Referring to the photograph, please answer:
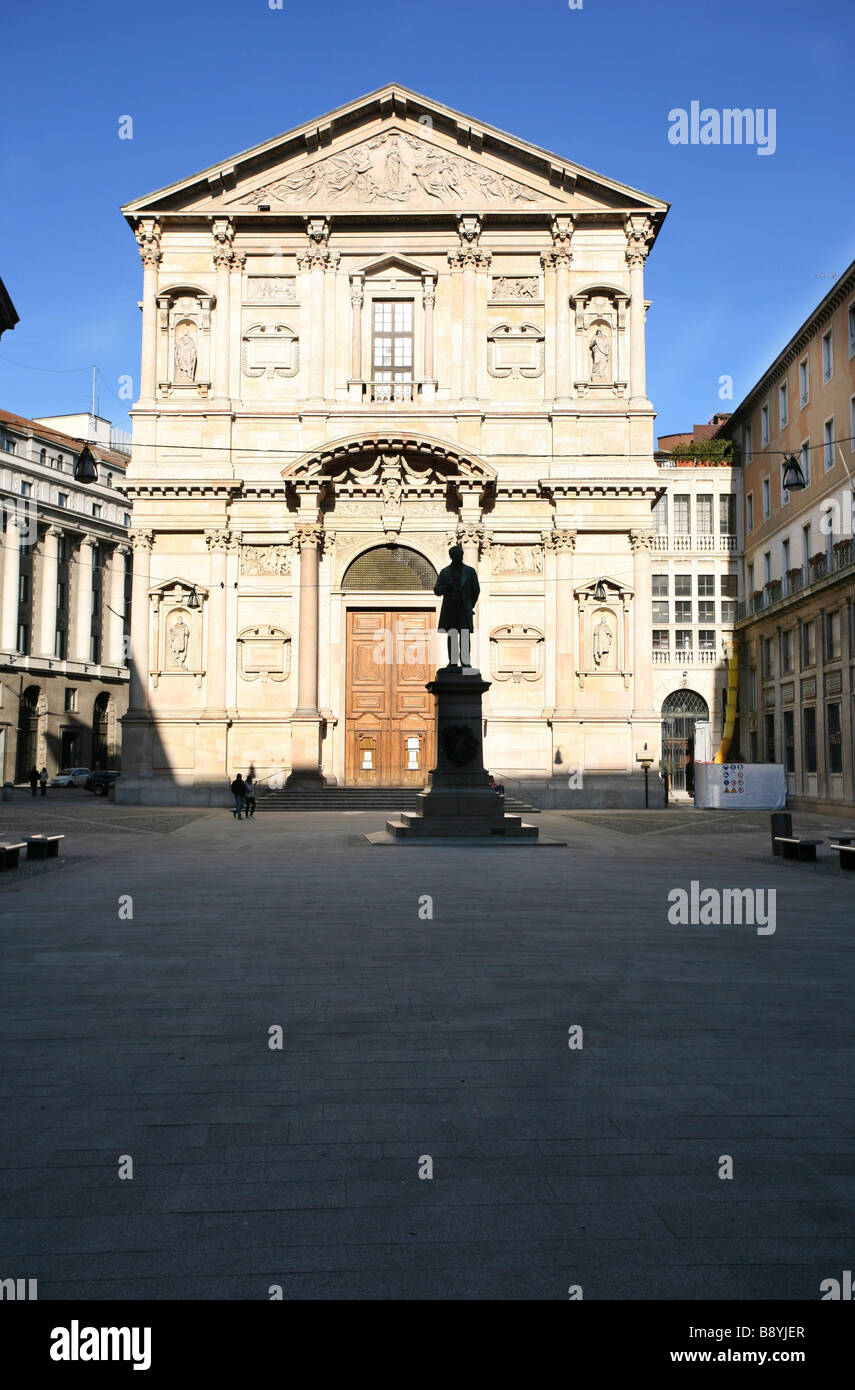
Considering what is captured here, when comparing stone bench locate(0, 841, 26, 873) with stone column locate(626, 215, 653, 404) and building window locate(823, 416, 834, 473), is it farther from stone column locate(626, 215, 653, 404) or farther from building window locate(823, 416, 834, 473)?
building window locate(823, 416, 834, 473)

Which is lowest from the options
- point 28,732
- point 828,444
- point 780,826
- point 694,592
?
point 780,826

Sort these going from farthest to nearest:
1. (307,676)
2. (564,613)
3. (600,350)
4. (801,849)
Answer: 1. (600,350)
2. (564,613)
3. (307,676)
4. (801,849)

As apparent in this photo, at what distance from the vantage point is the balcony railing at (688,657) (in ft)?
187

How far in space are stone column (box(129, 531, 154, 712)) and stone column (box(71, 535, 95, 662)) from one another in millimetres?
39074

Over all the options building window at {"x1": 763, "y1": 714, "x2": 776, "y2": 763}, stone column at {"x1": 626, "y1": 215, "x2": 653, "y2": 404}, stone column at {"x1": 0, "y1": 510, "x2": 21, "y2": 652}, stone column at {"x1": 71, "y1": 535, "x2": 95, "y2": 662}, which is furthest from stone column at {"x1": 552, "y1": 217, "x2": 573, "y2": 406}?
stone column at {"x1": 71, "y1": 535, "x2": 95, "y2": 662}

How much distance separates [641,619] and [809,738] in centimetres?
1108

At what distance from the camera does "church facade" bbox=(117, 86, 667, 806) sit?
3706cm

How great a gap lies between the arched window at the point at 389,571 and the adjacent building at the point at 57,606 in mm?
33792

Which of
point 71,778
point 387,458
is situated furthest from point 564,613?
point 71,778

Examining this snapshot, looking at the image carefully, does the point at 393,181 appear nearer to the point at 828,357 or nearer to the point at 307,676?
the point at 828,357

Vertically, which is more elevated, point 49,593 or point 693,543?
point 693,543

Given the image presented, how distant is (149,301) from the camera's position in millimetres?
38469

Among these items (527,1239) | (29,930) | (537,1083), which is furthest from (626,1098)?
(29,930)
